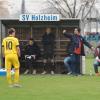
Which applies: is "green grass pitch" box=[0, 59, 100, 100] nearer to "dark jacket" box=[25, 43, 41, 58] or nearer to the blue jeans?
the blue jeans

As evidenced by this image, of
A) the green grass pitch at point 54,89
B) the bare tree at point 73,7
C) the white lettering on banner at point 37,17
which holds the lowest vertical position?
the green grass pitch at point 54,89

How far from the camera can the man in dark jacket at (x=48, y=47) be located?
83.1ft

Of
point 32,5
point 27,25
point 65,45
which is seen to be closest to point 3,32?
point 27,25

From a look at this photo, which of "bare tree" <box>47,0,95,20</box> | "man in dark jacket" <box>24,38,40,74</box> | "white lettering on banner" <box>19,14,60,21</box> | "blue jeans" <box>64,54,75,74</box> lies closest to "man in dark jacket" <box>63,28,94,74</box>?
"blue jeans" <box>64,54,75,74</box>

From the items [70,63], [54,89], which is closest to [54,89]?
[54,89]

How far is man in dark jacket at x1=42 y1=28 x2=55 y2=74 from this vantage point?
2534 centimetres

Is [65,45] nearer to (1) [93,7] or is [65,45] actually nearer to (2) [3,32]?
(2) [3,32]

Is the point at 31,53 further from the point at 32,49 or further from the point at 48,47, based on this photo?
the point at 48,47

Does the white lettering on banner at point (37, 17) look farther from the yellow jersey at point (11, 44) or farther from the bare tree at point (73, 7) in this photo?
the bare tree at point (73, 7)

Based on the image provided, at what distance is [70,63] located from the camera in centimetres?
2470

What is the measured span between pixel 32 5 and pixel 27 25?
113ft

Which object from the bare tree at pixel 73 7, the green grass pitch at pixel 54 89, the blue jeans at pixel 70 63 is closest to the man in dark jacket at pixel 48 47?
the blue jeans at pixel 70 63

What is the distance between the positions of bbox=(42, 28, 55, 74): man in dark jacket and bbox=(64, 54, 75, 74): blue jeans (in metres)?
0.98

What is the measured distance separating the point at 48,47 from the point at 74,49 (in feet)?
5.26
